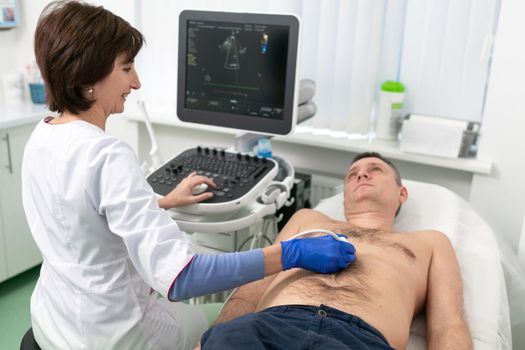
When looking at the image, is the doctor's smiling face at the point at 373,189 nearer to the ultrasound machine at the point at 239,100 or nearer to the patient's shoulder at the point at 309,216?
the patient's shoulder at the point at 309,216

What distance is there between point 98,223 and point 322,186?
55.6 inches

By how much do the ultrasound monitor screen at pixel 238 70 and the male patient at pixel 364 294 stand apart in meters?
0.36

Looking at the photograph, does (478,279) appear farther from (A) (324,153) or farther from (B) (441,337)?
(A) (324,153)

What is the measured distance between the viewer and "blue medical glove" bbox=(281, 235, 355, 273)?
4.18ft

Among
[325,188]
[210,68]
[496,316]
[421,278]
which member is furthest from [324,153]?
[496,316]

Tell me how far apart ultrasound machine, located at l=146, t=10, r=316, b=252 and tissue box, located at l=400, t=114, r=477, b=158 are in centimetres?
44

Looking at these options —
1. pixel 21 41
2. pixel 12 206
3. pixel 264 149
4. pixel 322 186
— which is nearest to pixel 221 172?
pixel 264 149

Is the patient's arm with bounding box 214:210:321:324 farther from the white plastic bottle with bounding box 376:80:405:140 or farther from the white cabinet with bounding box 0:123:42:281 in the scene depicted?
the white cabinet with bounding box 0:123:42:281

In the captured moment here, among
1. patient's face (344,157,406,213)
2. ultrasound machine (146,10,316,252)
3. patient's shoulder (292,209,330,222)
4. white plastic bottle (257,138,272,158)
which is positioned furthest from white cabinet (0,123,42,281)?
patient's face (344,157,406,213)

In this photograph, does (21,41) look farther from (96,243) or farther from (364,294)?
(364,294)

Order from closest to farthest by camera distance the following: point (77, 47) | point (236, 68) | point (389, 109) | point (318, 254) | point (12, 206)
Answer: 1. point (77, 47)
2. point (318, 254)
3. point (236, 68)
4. point (389, 109)
5. point (12, 206)

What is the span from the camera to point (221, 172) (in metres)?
1.81

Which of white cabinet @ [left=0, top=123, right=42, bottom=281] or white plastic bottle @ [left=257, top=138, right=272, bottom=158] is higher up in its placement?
white plastic bottle @ [left=257, top=138, right=272, bottom=158]

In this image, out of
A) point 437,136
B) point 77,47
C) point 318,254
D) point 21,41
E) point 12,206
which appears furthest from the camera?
point 21,41
